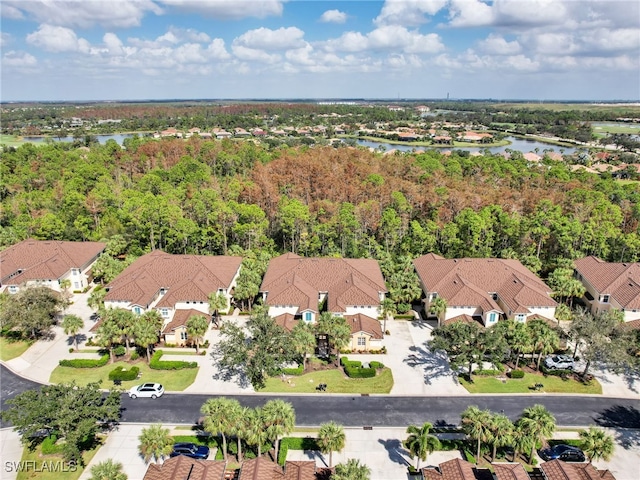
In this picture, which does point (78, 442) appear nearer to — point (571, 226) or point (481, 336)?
point (481, 336)

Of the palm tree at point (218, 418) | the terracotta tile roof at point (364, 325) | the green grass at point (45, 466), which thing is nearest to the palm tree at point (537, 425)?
the terracotta tile roof at point (364, 325)

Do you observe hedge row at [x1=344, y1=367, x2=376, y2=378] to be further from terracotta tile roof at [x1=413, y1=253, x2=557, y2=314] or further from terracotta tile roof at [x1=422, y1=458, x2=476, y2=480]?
terracotta tile roof at [x1=413, y1=253, x2=557, y2=314]

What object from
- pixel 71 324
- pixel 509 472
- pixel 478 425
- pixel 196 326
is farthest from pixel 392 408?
pixel 71 324

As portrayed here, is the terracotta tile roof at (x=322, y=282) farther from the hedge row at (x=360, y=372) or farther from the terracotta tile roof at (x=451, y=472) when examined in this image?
the terracotta tile roof at (x=451, y=472)

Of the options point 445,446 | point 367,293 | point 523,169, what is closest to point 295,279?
point 367,293

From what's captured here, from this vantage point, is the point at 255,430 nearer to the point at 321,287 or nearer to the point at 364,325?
the point at 364,325

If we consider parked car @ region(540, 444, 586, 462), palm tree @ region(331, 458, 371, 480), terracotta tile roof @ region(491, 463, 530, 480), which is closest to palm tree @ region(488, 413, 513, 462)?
terracotta tile roof @ region(491, 463, 530, 480)

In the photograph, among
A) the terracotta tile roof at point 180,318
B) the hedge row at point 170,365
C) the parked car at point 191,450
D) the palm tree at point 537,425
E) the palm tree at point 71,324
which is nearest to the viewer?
the palm tree at point 537,425

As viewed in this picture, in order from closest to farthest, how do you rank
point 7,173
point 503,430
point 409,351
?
point 503,430 < point 409,351 < point 7,173
